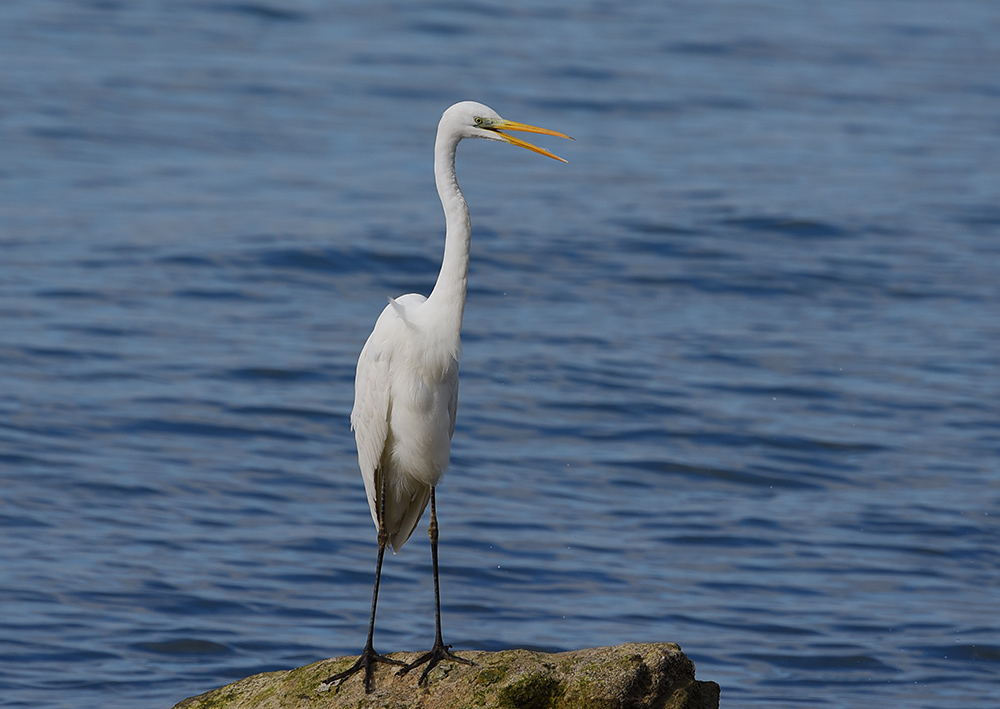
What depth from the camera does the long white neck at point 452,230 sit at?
6.44m

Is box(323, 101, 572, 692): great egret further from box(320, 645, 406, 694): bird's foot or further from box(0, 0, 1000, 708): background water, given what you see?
box(0, 0, 1000, 708): background water

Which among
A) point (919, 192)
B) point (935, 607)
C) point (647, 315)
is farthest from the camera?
point (919, 192)

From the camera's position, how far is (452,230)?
6.46 m

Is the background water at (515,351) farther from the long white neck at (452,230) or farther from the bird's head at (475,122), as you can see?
the bird's head at (475,122)

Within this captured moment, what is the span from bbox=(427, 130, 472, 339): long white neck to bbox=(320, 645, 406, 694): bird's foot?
1.52 metres

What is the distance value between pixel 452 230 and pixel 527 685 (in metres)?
1.98

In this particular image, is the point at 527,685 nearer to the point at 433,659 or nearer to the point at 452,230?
the point at 433,659

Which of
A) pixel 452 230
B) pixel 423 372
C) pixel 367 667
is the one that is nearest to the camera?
pixel 367 667

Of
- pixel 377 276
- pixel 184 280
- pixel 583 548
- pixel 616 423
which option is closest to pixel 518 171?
pixel 377 276

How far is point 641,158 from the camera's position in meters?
20.7

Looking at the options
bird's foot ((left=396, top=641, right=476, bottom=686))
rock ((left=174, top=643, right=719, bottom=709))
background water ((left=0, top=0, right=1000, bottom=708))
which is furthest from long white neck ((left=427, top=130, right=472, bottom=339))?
background water ((left=0, top=0, right=1000, bottom=708))

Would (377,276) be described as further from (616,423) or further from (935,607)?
(935,607)

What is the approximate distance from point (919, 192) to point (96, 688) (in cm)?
1442

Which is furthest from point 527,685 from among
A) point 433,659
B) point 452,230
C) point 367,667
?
point 452,230
